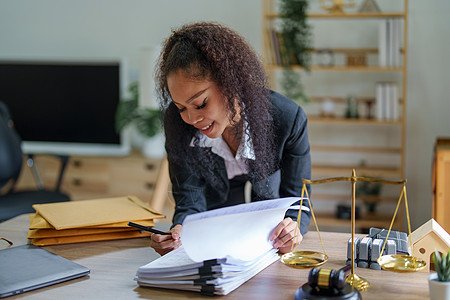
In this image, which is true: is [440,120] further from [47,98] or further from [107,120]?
[47,98]

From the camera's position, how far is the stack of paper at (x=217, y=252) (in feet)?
3.43

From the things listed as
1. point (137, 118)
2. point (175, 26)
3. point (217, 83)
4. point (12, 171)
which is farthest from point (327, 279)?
point (175, 26)

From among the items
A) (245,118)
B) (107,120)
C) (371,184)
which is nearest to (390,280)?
(245,118)

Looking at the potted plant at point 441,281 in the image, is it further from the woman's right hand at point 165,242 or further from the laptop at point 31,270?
the laptop at point 31,270

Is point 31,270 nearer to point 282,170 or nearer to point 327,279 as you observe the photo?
point 327,279

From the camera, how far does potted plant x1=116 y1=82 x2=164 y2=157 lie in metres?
3.63

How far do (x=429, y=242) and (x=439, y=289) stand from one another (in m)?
0.27

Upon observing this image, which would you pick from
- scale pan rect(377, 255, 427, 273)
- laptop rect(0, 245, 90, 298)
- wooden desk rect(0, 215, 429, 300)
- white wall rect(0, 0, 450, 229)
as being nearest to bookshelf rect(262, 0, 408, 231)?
white wall rect(0, 0, 450, 229)

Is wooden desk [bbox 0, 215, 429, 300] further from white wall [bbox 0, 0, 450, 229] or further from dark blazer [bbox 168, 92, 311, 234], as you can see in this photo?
white wall [bbox 0, 0, 450, 229]

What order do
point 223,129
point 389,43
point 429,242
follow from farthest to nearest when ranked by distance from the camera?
point 389,43 < point 223,129 < point 429,242

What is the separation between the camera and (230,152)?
65.9 inches

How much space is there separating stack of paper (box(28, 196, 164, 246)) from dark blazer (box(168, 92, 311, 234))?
127 millimetres

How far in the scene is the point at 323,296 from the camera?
0.98m

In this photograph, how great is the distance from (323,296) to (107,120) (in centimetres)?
310
